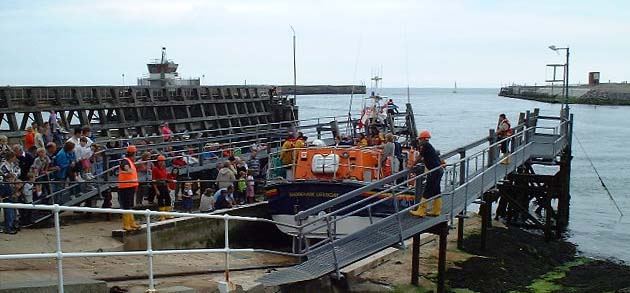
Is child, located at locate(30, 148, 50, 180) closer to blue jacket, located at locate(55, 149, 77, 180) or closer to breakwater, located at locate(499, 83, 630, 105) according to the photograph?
blue jacket, located at locate(55, 149, 77, 180)

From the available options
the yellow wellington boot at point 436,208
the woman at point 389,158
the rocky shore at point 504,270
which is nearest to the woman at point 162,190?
the rocky shore at point 504,270

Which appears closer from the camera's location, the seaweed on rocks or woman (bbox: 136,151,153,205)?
the seaweed on rocks

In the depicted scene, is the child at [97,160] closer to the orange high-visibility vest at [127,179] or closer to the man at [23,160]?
the man at [23,160]

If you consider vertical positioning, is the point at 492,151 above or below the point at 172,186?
above

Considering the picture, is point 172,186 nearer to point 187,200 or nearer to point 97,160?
point 187,200

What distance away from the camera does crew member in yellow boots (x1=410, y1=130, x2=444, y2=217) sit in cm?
1284

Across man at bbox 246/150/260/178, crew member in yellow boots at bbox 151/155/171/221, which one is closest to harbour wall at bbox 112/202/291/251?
crew member in yellow boots at bbox 151/155/171/221

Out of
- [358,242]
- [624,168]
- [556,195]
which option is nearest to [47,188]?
[358,242]

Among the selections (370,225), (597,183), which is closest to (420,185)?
(370,225)

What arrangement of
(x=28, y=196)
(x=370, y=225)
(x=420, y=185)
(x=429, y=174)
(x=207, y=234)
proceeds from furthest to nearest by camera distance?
(x=207, y=234)
(x=420, y=185)
(x=429, y=174)
(x=370, y=225)
(x=28, y=196)

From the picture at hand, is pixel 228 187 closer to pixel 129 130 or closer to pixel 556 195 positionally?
pixel 556 195

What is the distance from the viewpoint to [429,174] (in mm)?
12828

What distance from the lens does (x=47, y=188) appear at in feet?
44.0

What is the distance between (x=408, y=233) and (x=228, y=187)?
623 centimetres
